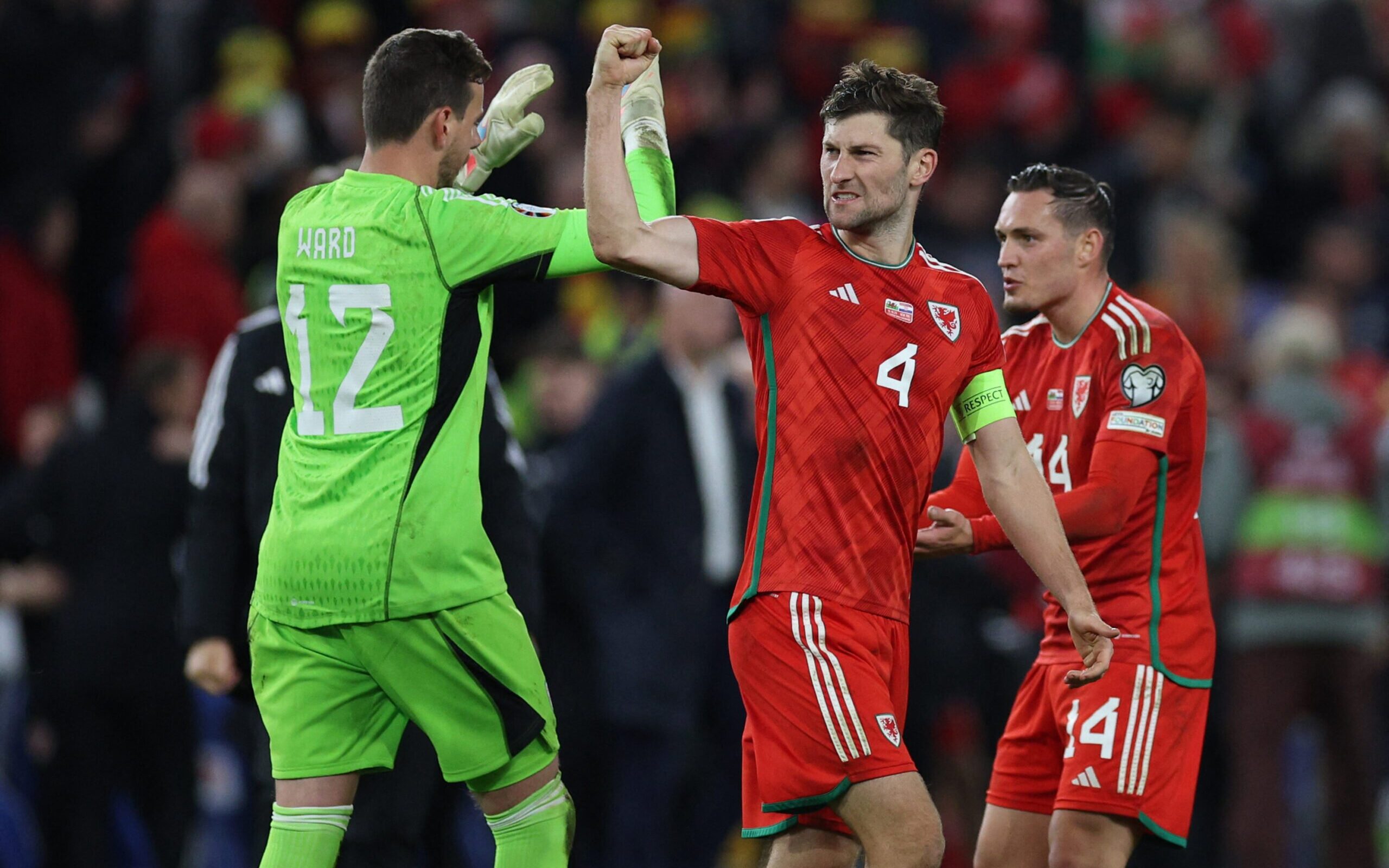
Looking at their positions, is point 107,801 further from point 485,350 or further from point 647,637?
point 485,350

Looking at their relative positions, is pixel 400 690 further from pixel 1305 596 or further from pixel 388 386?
pixel 1305 596

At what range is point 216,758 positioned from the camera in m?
10.4

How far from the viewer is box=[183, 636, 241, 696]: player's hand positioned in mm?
6184

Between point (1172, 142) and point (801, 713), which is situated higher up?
point (1172, 142)

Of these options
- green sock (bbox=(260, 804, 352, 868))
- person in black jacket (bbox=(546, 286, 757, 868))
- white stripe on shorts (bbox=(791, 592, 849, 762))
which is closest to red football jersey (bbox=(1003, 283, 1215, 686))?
white stripe on shorts (bbox=(791, 592, 849, 762))

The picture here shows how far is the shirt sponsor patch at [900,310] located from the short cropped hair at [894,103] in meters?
0.44

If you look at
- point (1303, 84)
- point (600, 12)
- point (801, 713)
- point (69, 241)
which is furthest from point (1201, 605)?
point (1303, 84)

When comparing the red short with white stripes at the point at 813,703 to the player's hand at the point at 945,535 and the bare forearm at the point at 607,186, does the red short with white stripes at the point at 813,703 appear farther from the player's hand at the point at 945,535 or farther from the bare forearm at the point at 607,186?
the bare forearm at the point at 607,186

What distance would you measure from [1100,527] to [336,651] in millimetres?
2291

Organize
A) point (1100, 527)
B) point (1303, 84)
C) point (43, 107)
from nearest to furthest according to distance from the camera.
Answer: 1. point (1100, 527)
2. point (43, 107)
3. point (1303, 84)

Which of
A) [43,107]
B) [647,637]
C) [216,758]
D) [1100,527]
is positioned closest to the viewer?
[1100,527]

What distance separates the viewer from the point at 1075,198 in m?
5.98

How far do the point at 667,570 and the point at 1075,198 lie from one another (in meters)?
3.95

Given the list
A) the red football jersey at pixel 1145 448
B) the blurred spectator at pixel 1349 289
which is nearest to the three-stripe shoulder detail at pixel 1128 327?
the red football jersey at pixel 1145 448
